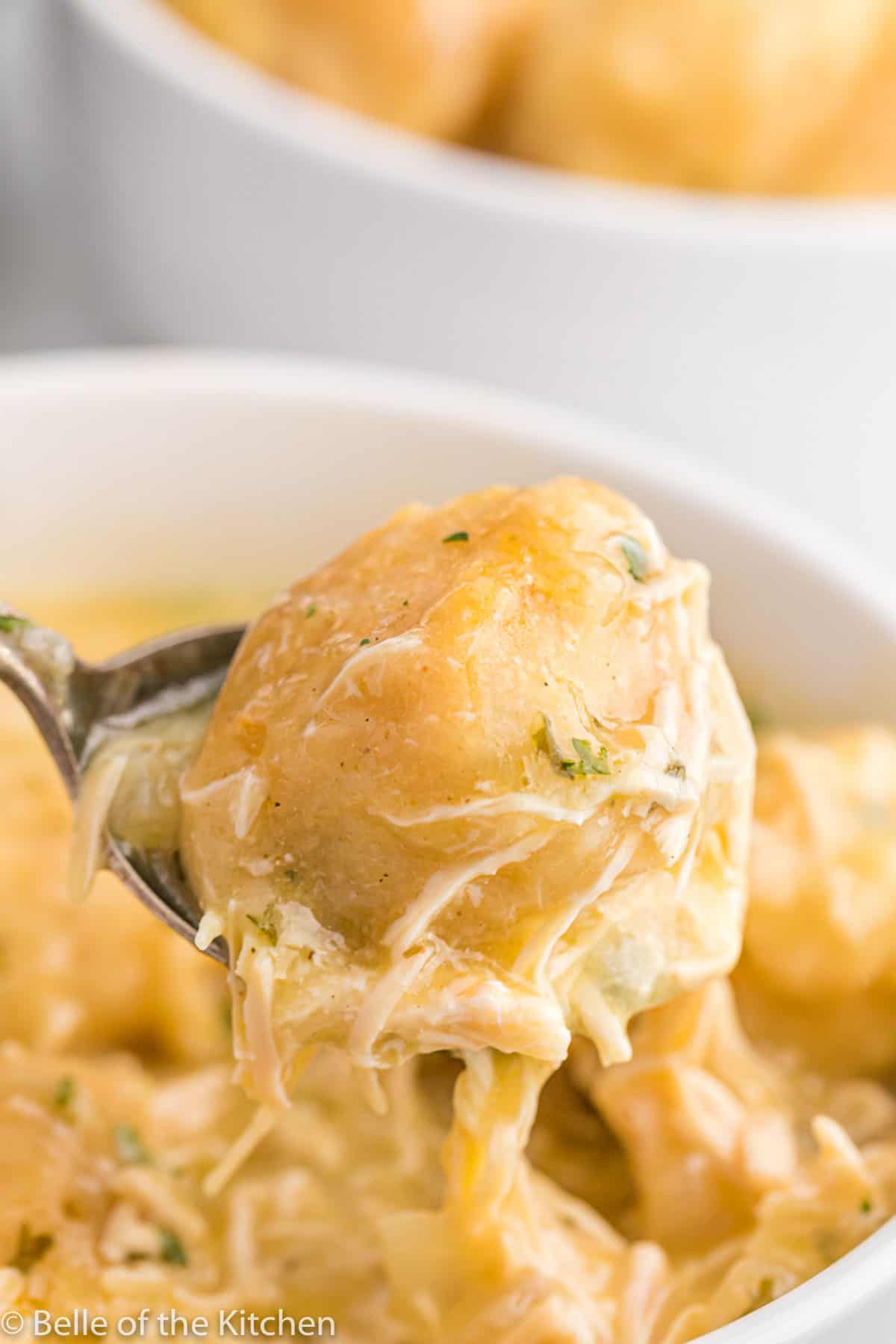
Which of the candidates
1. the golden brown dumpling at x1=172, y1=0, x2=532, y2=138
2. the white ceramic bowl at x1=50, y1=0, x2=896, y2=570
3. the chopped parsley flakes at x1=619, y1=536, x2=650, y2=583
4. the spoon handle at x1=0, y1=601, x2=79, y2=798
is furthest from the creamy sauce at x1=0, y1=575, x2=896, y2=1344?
the golden brown dumpling at x1=172, y1=0, x2=532, y2=138

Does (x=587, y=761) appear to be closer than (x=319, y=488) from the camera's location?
Yes

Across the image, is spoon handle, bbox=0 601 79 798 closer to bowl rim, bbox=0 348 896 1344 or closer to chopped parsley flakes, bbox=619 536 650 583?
chopped parsley flakes, bbox=619 536 650 583

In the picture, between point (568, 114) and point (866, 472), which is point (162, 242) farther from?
point (866, 472)

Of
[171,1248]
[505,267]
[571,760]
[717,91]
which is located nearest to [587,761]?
[571,760]

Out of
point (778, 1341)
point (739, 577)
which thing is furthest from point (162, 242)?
point (778, 1341)

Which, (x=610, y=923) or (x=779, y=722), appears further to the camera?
(x=779, y=722)

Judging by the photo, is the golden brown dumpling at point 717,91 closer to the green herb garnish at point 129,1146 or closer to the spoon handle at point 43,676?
the spoon handle at point 43,676

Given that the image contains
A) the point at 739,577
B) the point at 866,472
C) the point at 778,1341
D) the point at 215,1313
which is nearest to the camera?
the point at 778,1341

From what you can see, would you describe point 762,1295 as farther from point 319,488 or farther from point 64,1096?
point 319,488
